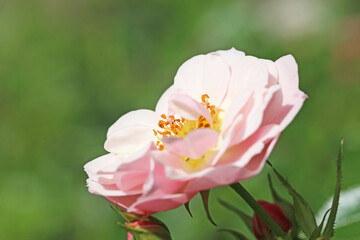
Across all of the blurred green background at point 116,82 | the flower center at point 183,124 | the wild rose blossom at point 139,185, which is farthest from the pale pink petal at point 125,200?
the blurred green background at point 116,82

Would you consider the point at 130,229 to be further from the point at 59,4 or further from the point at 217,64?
the point at 59,4

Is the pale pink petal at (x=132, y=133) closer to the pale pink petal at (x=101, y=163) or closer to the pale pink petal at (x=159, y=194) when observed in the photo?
the pale pink petal at (x=101, y=163)

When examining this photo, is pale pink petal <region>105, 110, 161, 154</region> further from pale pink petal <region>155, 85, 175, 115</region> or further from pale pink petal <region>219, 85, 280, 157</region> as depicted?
pale pink petal <region>219, 85, 280, 157</region>

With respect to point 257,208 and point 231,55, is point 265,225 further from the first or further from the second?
point 231,55

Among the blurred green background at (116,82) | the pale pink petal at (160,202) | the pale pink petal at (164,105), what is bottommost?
the pale pink petal at (160,202)

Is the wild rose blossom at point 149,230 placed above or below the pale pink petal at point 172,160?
below

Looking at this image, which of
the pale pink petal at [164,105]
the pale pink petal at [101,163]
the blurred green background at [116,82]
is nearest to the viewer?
the pale pink petal at [101,163]

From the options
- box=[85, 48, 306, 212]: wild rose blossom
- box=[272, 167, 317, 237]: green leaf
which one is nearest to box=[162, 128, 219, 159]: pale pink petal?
box=[85, 48, 306, 212]: wild rose blossom

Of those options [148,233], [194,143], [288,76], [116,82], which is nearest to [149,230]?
[148,233]
